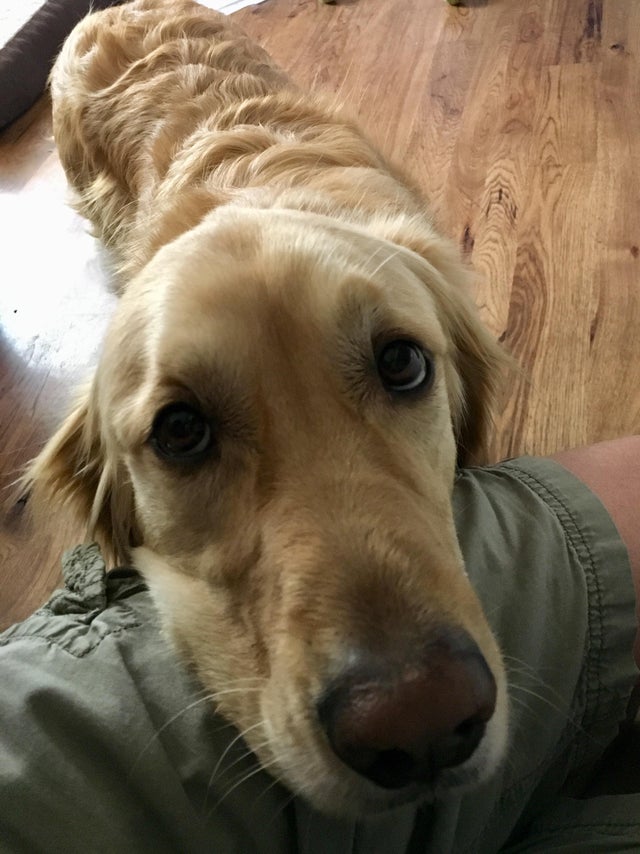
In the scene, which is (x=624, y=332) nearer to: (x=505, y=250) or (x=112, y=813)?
(x=505, y=250)

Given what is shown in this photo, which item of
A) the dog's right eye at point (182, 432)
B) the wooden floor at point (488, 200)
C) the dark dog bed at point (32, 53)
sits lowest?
the wooden floor at point (488, 200)

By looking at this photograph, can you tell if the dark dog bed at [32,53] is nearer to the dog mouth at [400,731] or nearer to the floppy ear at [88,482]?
the floppy ear at [88,482]

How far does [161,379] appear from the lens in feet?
3.91

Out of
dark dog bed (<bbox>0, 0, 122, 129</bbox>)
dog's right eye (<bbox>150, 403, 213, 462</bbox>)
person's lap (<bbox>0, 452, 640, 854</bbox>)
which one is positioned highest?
dark dog bed (<bbox>0, 0, 122, 129</bbox>)

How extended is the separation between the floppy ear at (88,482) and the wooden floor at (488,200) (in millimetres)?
316

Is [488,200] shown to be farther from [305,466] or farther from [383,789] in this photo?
[383,789]

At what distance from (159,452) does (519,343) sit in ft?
4.99

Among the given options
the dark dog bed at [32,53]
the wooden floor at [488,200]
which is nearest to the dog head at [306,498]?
the wooden floor at [488,200]

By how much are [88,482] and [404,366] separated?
79 cm

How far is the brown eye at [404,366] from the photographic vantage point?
125cm

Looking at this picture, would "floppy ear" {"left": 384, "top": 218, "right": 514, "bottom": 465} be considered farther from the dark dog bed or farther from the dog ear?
the dark dog bed

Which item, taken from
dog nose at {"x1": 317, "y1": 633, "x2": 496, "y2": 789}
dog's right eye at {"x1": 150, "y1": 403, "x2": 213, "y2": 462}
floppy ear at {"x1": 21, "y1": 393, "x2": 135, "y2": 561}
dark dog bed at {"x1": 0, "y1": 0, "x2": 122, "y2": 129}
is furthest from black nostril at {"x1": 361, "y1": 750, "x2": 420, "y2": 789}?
dark dog bed at {"x1": 0, "y1": 0, "x2": 122, "y2": 129}

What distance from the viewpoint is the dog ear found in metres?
1.61

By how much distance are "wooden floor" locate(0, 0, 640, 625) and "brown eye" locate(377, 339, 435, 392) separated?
36.7 inches
